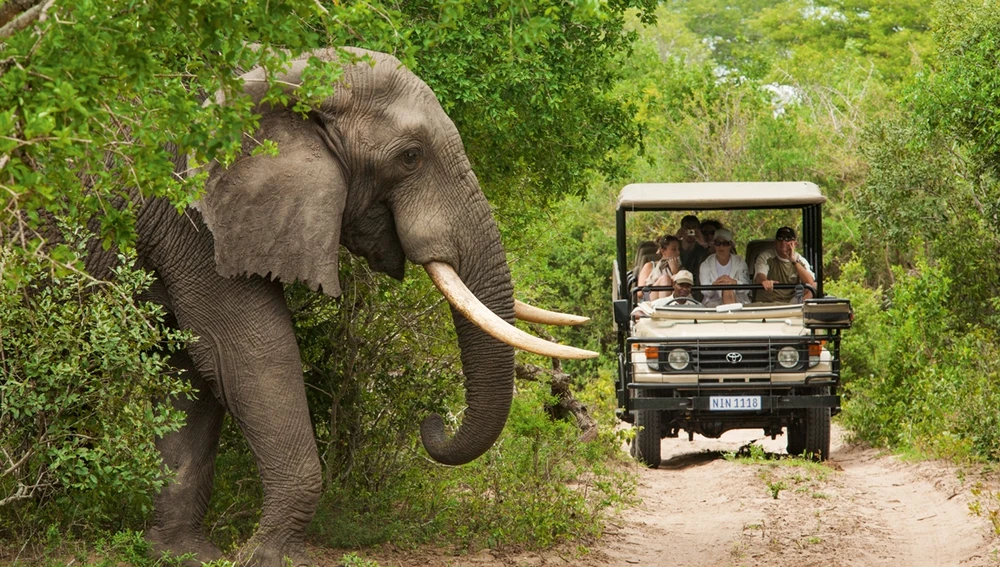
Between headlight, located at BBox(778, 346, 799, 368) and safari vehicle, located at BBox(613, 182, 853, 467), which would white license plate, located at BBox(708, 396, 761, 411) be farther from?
headlight, located at BBox(778, 346, 799, 368)

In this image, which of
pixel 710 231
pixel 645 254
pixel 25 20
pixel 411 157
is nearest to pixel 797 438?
pixel 710 231

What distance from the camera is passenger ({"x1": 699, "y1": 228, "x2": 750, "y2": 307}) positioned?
1360cm

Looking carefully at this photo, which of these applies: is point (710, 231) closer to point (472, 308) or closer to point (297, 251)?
point (472, 308)

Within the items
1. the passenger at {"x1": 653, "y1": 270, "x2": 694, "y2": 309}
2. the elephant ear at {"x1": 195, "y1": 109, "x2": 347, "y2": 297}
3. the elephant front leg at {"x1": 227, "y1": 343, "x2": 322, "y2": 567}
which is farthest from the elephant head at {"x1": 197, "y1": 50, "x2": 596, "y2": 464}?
the passenger at {"x1": 653, "y1": 270, "x2": 694, "y2": 309}

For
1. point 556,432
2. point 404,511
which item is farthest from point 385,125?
point 556,432

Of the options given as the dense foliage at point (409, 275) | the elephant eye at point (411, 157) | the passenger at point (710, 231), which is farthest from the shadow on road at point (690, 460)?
the elephant eye at point (411, 157)

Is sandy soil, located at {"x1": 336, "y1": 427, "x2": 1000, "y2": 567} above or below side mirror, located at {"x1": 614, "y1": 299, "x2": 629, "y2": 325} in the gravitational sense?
below

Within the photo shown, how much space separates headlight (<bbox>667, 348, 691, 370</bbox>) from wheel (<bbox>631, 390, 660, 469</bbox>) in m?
0.48

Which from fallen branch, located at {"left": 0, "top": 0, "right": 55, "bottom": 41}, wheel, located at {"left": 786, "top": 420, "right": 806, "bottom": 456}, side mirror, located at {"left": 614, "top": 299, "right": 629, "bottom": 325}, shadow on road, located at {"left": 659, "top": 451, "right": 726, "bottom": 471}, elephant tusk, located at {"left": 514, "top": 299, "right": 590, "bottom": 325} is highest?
fallen branch, located at {"left": 0, "top": 0, "right": 55, "bottom": 41}

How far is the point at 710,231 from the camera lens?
13883 mm

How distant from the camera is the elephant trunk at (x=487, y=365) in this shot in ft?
25.2

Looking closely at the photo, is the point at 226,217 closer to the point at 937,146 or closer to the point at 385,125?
the point at 385,125

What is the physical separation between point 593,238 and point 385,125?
61.7 feet

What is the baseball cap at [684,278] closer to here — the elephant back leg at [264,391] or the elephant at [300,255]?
the elephant at [300,255]
